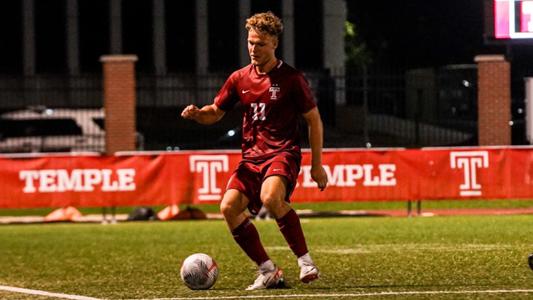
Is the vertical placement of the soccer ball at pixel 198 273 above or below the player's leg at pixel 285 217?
below

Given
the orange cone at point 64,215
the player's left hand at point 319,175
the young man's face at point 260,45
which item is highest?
the young man's face at point 260,45

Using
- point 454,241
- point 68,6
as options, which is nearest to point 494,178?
A: point 454,241

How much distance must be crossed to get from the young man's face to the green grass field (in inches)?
69.0

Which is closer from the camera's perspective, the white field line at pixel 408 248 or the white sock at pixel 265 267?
the white sock at pixel 265 267

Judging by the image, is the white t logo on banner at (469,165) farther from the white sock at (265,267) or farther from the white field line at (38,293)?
the white sock at (265,267)

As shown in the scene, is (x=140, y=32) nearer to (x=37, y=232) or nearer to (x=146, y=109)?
(x=146, y=109)

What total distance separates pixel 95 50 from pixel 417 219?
28.7 m

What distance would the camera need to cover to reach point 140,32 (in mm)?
48406

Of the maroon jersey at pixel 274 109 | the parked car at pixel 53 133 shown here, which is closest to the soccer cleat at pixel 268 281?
the maroon jersey at pixel 274 109

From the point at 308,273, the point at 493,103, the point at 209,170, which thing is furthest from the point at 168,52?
the point at 308,273

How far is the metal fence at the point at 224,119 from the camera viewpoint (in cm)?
3186

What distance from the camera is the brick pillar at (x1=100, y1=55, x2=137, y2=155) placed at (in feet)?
90.2

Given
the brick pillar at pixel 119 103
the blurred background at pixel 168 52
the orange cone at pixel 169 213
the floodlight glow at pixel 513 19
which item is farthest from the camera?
the blurred background at pixel 168 52

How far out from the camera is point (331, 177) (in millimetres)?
22000
